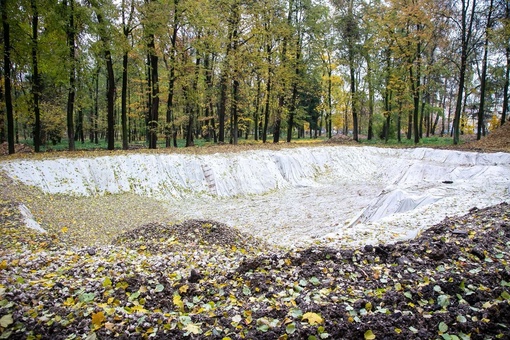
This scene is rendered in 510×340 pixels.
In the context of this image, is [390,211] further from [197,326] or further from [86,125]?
[86,125]

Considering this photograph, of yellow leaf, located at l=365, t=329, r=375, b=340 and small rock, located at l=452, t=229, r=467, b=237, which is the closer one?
yellow leaf, located at l=365, t=329, r=375, b=340

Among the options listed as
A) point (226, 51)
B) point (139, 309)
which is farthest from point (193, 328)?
point (226, 51)

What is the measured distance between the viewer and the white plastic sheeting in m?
8.52

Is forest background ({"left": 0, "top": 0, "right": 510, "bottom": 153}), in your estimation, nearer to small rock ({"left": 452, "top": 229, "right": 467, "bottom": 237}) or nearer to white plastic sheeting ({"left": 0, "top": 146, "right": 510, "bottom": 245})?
white plastic sheeting ({"left": 0, "top": 146, "right": 510, "bottom": 245})

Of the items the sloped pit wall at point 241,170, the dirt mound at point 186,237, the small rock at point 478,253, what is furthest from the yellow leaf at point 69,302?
the sloped pit wall at point 241,170

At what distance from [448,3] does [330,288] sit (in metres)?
25.6

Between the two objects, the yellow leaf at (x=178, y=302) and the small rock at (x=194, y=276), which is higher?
the small rock at (x=194, y=276)

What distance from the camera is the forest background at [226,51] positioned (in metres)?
15.1

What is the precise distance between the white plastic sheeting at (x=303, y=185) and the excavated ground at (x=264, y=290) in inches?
61.7

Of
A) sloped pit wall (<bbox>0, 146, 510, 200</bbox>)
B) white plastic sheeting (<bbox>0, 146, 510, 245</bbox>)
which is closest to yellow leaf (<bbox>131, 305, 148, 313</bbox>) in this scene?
white plastic sheeting (<bbox>0, 146, 510, 245</bbox>)

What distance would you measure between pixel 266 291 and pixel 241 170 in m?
12.8

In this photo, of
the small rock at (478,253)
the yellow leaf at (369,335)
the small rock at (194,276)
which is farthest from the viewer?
the small rock at (478,253)

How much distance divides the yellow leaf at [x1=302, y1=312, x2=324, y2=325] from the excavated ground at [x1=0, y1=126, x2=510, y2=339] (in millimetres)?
14

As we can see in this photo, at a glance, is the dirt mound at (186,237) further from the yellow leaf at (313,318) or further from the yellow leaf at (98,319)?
the yellow leaf at (313,318)
